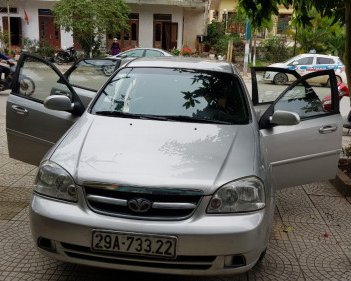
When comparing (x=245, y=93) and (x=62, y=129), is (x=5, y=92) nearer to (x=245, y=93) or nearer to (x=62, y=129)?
(x=62, y=129)

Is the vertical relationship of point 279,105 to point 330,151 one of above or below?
above

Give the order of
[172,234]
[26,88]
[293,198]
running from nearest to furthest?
[172,234] < [26,88] < [293,198]

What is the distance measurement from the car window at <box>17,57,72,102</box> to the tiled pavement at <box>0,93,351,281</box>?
1116mm

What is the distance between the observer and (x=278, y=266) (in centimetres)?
359

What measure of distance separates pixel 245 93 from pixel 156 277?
1.84 meters

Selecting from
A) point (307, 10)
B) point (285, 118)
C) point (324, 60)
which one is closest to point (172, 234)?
point (285, 118)

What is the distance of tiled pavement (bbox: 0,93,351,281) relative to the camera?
335cm

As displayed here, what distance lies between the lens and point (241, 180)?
2912 millimetres

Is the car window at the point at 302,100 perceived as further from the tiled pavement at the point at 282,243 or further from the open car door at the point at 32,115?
the open car door at the point at 32,115

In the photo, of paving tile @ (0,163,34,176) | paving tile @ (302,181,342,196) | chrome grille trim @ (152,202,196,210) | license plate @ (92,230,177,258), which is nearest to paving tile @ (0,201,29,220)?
paving tile @ (0,163,34,176)

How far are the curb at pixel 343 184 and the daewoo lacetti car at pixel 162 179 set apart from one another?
154cm

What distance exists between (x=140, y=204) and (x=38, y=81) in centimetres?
264

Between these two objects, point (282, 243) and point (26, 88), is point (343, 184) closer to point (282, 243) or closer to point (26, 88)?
point (282, 243)

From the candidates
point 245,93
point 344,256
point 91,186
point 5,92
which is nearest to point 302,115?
point 245,93
